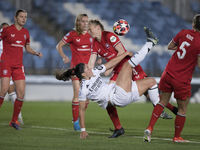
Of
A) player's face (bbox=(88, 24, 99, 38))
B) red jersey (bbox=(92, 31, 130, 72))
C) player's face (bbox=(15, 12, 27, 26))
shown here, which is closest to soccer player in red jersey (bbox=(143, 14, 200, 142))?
red jersey (bbox=(92, 31, 130, 72))

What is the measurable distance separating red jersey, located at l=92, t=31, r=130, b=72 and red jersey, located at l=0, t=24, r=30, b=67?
5.58 ft

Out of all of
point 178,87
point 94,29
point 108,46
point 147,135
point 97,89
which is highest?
point 94,29

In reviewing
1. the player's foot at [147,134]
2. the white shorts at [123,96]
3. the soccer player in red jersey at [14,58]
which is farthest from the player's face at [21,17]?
the player's foot at [147,134]

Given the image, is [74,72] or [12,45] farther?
[12,45]

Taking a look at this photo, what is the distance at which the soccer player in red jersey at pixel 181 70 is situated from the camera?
5023 millimetres

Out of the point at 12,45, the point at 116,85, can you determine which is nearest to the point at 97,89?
the point at 116,85

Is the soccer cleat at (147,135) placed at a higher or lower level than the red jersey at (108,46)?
lower

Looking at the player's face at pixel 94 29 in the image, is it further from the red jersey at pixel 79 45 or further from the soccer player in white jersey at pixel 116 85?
the red jersey at pixel 79 45

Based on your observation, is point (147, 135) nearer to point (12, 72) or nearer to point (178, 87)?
point (178, 87)

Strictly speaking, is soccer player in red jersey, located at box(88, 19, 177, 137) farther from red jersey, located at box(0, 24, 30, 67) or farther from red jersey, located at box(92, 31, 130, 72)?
red jersey, located at box(0, 24, 30, 67)

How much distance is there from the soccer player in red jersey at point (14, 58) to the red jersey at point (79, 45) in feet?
3.09

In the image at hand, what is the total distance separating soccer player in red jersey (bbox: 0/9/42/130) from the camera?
697cm

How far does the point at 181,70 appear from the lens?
203 inches

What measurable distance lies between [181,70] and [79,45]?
2805 millimetres
